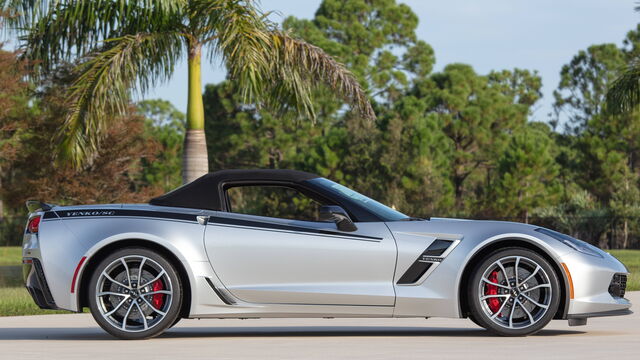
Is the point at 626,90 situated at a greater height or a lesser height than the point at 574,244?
greater

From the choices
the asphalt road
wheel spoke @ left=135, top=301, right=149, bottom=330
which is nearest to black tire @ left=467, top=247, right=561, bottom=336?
the asphalt road

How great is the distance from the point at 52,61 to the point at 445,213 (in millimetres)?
24469

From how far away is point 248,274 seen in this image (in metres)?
8.13

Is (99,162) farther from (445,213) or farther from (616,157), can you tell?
(616,157)

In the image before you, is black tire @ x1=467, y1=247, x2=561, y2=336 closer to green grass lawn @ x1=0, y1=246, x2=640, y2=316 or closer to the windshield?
the windshield

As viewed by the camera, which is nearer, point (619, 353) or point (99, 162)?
point (619, 353)

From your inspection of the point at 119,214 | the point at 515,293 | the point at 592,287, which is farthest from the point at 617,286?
the point at 119,214

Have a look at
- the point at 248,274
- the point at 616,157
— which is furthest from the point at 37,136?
the point at 248,274

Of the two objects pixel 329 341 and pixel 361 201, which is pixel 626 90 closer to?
pixel 361 201

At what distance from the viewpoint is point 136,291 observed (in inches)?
322

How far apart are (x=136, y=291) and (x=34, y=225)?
3.59 feet

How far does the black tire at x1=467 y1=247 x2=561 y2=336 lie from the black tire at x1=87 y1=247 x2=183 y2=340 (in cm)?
240

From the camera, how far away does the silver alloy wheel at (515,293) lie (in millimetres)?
8047

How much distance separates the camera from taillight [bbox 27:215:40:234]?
845cm
